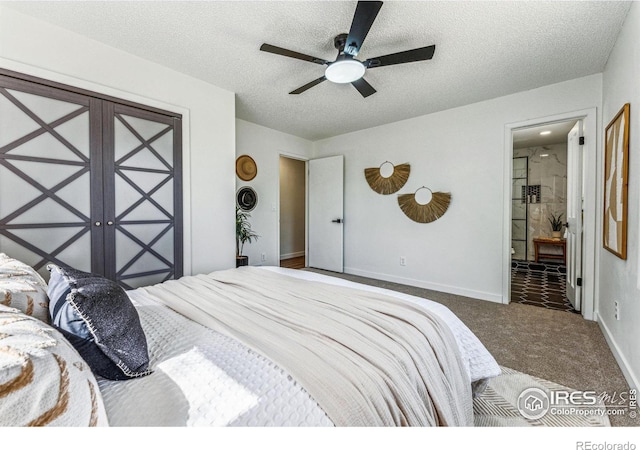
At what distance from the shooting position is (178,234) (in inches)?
109

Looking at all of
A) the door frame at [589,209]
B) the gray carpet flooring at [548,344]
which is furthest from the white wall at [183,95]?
the door frame at [589,209]

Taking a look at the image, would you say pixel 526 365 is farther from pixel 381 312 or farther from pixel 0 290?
pixel 0 290

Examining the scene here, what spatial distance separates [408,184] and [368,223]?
0.89 metres

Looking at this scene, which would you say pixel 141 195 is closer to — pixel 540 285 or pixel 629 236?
pixel 629 236

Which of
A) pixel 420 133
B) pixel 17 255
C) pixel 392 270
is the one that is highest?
pixel 420 133

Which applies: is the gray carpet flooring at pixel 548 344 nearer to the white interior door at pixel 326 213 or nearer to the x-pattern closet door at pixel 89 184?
the white interior door at pixel 326 213

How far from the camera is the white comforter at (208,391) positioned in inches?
25.8

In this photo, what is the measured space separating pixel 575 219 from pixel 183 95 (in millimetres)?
4391

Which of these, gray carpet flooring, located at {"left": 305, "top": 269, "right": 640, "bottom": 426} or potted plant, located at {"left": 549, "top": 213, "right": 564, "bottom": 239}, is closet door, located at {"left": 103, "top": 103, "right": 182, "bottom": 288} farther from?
potted plant, located at {"left": 549, "top": 213, "right": 564, "bottom": 239}

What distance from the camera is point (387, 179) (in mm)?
4199

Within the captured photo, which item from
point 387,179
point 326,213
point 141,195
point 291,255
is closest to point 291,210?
point 291,255

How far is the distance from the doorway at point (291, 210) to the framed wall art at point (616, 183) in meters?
4.73

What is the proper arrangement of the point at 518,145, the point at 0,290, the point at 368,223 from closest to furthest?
the point at 0,290
the point at 368,223
the point at 518,145

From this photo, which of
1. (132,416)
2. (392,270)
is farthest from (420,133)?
(132,416)
